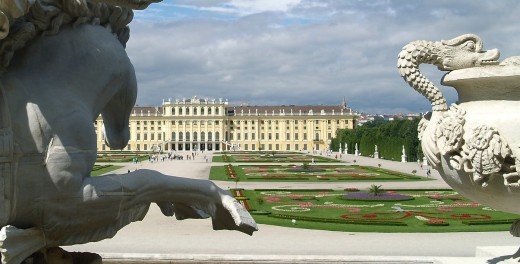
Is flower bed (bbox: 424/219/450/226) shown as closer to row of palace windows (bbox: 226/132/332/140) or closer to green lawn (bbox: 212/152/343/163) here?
green lawn (bbox: 212/152/343/163)

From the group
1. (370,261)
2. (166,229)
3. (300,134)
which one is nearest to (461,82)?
(370,261)

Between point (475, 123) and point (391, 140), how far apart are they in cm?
4038

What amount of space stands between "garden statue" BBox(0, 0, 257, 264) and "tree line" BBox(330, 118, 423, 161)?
33.9 m

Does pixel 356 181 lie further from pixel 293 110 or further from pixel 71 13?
pixel 293 110

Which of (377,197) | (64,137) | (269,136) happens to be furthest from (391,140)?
(269,136)

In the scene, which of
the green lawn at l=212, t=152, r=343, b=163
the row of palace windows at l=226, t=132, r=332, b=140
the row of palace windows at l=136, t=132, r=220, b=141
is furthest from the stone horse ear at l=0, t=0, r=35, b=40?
the row of palace windows at l=136, t=132, r=220, b=141

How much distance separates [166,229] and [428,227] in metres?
4.77

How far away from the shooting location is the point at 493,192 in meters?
3.49

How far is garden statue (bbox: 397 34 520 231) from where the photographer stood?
3.38 metres

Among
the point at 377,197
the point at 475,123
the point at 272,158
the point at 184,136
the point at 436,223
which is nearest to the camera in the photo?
the point at 475,123

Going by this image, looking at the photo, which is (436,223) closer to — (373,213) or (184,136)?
(373,213)

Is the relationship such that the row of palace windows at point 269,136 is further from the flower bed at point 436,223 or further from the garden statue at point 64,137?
the garden statue at point 64,137

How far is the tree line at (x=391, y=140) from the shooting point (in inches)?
1551

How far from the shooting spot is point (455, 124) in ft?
11.5
